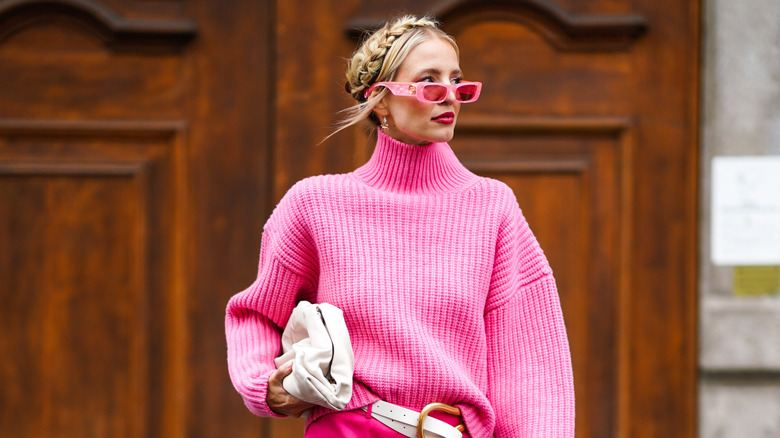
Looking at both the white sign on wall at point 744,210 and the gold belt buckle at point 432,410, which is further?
the white sign on wall at point 744,210

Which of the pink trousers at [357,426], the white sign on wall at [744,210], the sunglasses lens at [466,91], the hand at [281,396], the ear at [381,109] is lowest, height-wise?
the pink trousers at [357,426]

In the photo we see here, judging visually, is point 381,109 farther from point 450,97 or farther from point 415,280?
point 415,280

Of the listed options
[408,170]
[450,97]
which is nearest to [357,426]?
[408,170]

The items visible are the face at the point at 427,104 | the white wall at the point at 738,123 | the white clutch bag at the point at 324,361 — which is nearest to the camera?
the white clutch bag at the point at 324,361

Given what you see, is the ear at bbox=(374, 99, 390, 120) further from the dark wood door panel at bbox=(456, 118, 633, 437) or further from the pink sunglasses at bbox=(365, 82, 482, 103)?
the dark wood door panel at bbox=(456, 118, 633, 437)

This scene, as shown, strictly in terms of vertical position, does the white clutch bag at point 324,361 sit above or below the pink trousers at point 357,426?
above

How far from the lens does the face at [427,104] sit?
5.16 ft

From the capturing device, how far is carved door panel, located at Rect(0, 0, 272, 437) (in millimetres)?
2791

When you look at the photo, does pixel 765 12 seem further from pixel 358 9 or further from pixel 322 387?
pixel 322 387

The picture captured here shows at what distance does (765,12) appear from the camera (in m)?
2.72

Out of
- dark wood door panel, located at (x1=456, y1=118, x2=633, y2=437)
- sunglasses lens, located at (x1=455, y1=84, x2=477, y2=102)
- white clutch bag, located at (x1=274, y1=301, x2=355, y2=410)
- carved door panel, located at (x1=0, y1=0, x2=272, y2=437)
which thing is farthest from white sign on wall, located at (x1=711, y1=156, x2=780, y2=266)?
white clutch bag, located at (x1=274, y1=301, x2=355, y2=410)

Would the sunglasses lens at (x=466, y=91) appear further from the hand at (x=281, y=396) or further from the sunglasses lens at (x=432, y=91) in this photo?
the hand at (x=281, y=396)

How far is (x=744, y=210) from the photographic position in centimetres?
273

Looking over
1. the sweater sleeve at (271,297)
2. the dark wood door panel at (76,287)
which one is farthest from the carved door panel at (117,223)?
the sweater sleeve at (271,297)
